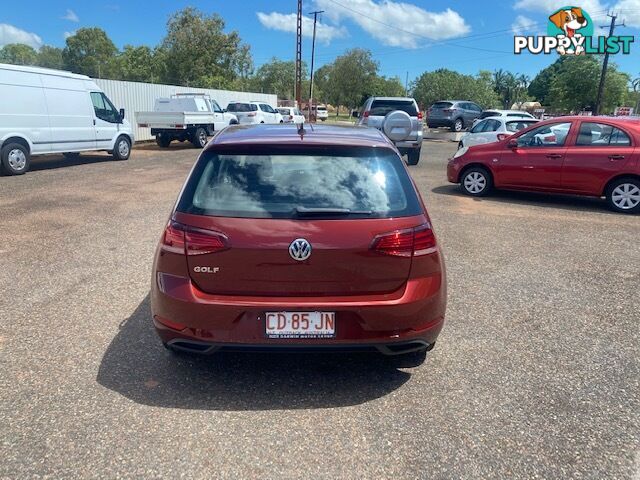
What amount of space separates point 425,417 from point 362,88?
65995 millimetres

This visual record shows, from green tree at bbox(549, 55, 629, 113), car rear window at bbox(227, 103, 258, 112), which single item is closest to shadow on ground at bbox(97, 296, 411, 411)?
car rear window at bbox(227, 103, 258, 112)

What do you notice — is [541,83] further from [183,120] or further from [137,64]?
[183,120]

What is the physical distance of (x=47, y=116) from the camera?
41.4 ft

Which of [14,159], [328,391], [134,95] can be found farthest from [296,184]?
[134,95]

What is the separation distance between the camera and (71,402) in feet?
9.84

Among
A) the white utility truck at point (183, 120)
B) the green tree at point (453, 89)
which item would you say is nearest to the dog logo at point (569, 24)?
the white utility truck at point (183, 120)

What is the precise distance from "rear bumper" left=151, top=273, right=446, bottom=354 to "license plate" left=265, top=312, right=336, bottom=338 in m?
0.03

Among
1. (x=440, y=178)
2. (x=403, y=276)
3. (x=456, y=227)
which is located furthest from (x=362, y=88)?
(x=403, y=276)

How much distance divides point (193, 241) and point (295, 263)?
0.59 meters

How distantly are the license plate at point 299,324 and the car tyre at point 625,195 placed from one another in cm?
796

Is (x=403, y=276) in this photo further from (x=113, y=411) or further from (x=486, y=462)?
(x=113, y=411)

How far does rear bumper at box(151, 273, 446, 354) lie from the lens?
290 centimetres

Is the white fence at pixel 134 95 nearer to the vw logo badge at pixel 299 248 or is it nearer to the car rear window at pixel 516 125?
the car rear window at pixel 516 125

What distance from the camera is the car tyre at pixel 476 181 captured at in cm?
1025
